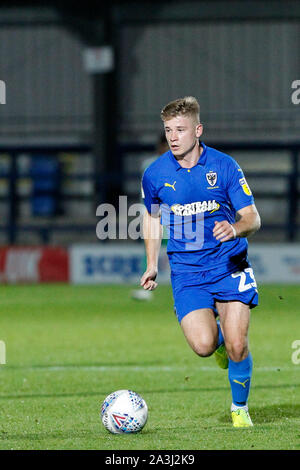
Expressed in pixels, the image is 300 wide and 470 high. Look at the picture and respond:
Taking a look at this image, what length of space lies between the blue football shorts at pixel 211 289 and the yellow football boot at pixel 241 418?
654 millimetres

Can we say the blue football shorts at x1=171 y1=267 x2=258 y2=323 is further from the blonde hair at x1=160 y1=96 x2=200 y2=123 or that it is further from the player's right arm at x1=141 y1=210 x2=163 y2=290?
the blonde hair at x1=160 y1=96 x2=200 y2=123

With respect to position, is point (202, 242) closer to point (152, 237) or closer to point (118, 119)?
point (152, 237)

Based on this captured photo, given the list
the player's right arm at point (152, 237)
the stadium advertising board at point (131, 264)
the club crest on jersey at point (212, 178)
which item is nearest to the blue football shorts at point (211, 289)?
the player's right arm at point (152, 237)

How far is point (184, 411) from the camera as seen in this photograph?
21.7ft

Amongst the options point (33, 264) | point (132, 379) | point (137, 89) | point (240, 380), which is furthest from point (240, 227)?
point (137, 89)

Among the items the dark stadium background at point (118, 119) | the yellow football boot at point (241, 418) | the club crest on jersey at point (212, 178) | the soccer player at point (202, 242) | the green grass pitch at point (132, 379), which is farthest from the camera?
the dark stadium background at point (118, 119)

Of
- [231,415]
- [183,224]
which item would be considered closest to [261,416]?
[231,415]

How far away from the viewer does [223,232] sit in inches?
219

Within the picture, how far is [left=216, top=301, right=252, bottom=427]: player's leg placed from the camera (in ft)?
19.5

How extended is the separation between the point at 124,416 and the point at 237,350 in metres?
0.84

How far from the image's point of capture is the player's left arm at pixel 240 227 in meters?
5.58

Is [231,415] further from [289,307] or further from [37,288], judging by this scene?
[37,288]

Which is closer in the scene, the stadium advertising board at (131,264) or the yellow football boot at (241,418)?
the yellow football boot at (241,418)

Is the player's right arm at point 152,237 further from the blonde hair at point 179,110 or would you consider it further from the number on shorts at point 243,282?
the blonde hair at point 179,110
